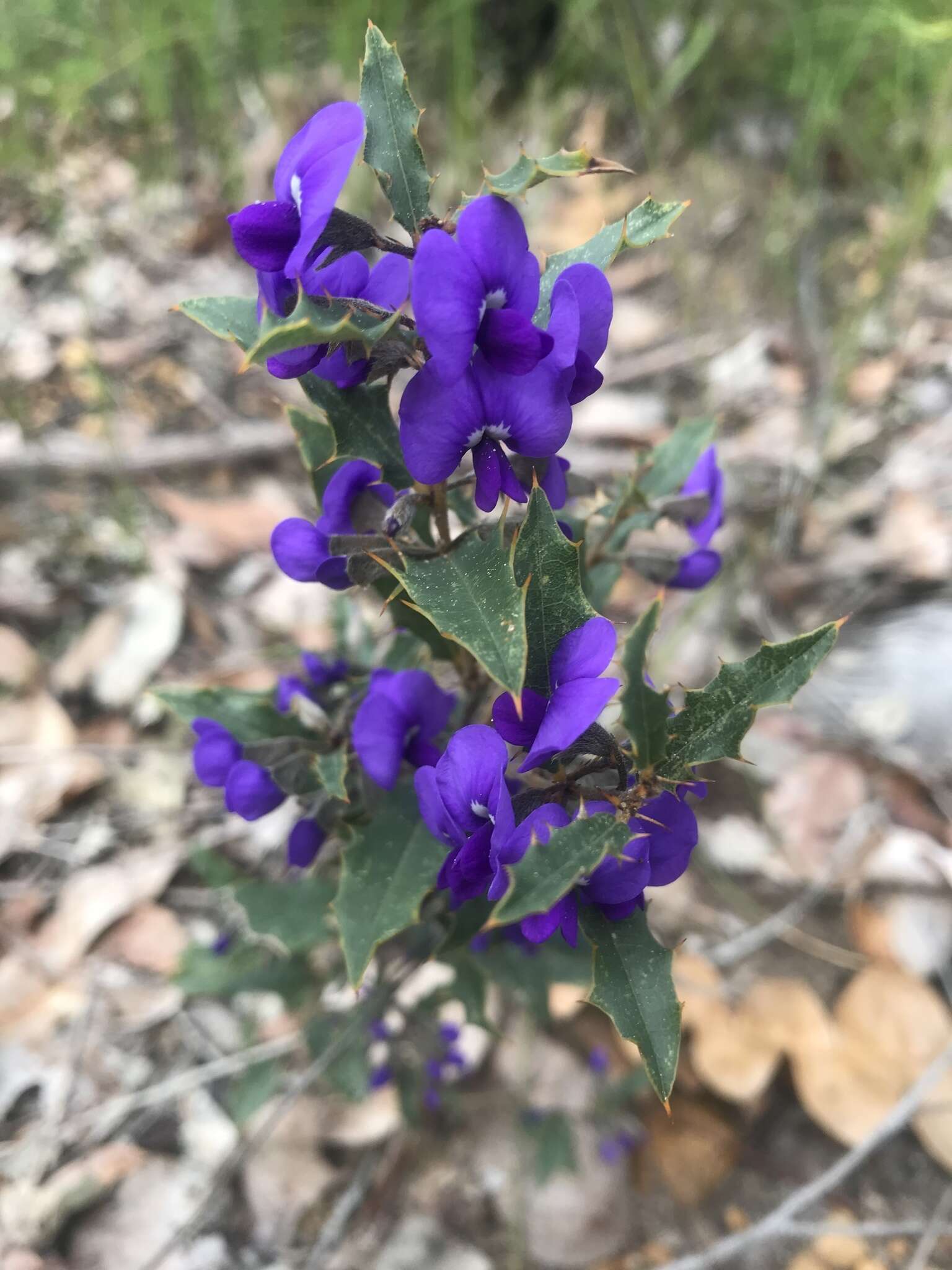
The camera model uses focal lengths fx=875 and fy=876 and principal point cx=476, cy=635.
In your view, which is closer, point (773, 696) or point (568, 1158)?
point (773, 696)

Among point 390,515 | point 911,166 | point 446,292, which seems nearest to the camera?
point 446,292

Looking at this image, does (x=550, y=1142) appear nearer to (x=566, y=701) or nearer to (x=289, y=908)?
(x=289, y=908)

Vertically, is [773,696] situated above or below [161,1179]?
above

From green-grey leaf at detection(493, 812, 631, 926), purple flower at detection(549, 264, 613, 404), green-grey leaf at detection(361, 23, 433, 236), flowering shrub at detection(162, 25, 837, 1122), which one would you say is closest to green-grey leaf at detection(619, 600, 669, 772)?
flowering shrub at detection(162, 25, 837, 1122)

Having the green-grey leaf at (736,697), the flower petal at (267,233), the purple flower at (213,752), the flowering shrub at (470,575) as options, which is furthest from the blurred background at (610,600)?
the flower petal at (267,233)

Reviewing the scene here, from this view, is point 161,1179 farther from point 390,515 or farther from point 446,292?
point 446,292

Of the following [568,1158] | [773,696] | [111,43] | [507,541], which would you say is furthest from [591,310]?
[111,43]

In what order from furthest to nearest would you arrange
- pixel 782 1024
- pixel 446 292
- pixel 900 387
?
1. pixel 900 387
2. pixel 782 1024
3. pixel 446 292
